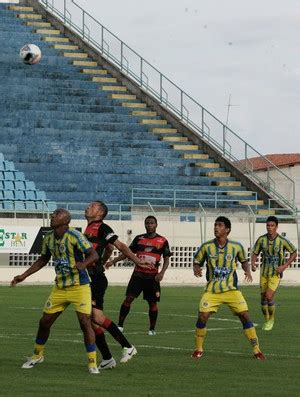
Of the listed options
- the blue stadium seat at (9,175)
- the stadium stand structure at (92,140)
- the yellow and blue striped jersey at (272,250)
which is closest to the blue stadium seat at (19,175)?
the blue stadium seat at (9,175)

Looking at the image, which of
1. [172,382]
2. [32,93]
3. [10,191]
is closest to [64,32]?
[32,93]

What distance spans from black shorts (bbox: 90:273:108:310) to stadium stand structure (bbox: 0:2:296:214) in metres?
26.7

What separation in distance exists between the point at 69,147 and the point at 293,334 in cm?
2774

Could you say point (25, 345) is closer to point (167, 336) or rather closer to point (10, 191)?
point (167, 336)

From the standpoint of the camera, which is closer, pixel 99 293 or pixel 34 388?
pixel 34 388

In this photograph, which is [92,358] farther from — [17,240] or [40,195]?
[40,195]

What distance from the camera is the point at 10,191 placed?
4259cm

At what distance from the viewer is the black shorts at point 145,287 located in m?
21.4

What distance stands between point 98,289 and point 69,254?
4.31ft

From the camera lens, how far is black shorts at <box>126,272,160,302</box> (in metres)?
21.4

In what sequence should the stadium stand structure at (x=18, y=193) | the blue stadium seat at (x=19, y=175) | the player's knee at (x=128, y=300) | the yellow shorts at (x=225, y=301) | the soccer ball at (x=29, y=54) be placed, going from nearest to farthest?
the yellow shorts at (x=225, y=301) → the player's knee at (x=128, y=300) → the stadium stand structure at (x=18, y=193) → the blue stadium seat at (x=19, y=175) → the soccer ball at (x=29, y=54)

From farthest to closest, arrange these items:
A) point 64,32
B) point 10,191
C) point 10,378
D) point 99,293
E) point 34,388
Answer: point 64,32 < point 10,191 < point 99,293 < point 10,378 < point 34,388

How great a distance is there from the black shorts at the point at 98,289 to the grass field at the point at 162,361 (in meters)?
0.75

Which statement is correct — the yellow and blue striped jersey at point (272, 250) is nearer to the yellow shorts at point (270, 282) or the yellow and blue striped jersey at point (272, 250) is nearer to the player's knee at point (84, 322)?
the yellow shorts at point (270, 282)
